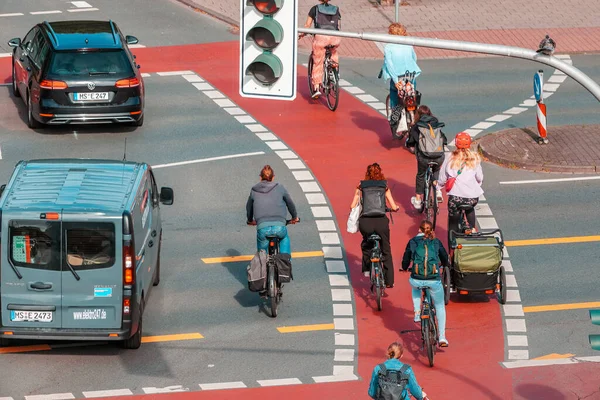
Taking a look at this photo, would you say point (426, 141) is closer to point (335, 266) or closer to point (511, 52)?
point (335, 266)

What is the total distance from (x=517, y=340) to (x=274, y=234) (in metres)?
3.28

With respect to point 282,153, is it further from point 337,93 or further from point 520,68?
point 520,68

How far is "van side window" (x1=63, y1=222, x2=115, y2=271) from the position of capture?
16.1m

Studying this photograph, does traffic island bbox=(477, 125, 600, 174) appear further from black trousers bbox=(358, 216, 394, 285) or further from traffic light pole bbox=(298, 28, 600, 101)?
traffic light pole bbox=(298, 28, 600, 101)

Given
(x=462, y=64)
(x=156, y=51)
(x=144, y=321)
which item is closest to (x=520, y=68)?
(x=462, y=64)

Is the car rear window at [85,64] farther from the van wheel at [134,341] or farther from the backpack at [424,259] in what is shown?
the backpack at [424,259]

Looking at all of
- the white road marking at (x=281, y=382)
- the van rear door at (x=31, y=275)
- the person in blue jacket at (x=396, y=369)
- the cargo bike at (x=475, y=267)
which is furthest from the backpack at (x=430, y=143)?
the person in blue jacket at (x=396, y=369)

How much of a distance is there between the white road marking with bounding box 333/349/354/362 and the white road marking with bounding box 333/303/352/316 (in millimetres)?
1117

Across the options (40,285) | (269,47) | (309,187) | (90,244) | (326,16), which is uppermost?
(269,47)

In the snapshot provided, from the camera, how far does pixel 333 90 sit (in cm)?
2688

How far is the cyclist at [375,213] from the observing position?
18.4 m

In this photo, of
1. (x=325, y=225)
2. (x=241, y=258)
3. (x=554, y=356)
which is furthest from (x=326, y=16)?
(x=554, y=356)

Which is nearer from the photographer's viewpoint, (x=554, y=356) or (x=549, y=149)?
(x=554, y=356)

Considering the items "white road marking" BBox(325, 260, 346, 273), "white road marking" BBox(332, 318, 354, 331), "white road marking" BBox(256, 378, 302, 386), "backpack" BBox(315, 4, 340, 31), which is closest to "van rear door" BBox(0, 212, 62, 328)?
"white road marking" BBox(256, 378, 302, 386)
